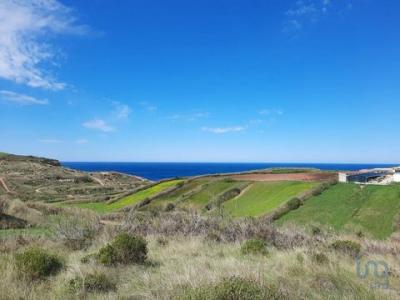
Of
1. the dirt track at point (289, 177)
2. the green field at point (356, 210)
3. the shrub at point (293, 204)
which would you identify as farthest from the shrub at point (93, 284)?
the dirt track at point (289, 177)

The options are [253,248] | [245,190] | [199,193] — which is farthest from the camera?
[199,193]

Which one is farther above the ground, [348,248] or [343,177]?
[343,177]

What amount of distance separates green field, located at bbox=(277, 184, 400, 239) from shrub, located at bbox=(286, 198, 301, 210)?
55cm

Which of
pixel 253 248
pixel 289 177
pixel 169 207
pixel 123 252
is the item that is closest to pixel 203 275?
pixel 123 252

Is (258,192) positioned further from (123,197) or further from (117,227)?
(117,227)

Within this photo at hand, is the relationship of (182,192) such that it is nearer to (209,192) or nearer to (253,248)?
(209,192)

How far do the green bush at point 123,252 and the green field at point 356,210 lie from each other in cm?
Answer: 1637

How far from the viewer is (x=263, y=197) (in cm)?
3897

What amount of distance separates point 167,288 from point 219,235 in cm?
1031

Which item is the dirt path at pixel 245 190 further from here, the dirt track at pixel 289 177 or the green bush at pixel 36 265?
the green bush at pixel 36 265

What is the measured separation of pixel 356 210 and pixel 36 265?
77.1 feet

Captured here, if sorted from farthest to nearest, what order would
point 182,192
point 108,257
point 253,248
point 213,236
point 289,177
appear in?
1. point 182,192
2. point 289,177
3. point 213,236
4. point 253,248
5. point 108,257
